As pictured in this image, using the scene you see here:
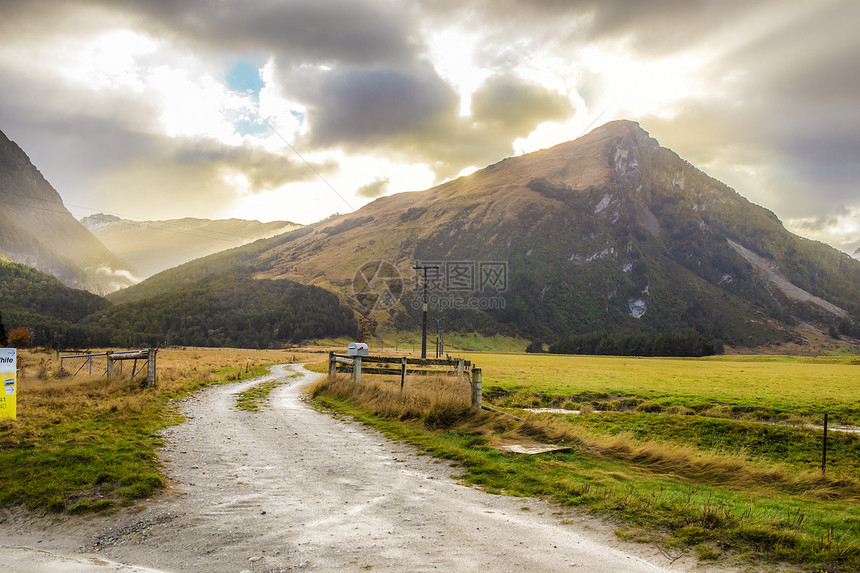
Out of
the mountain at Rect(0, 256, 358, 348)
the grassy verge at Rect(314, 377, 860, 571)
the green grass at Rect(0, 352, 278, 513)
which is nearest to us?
the grassy verge at Rect(314, 377, 860, 571)

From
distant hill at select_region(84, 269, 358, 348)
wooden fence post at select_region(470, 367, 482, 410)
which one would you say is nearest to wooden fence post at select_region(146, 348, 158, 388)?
wooden fence post at select_region(470, 367, 482, 410)

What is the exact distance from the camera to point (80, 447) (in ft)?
36.4

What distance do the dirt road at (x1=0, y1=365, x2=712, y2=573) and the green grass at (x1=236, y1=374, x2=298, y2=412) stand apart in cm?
953

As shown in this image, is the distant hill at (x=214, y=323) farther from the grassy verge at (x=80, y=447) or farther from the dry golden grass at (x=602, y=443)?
the dry golden grass at (x=602, y=443)

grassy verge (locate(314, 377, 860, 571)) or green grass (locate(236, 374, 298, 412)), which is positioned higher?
grassy verge (locate(314, 377, 860, 571))

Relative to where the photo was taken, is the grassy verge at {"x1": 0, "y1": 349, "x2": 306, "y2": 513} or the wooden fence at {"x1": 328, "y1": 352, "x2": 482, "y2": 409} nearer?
the grassy verge at {"x1": 0, "y1": 349, "x2": 306, "y2": 513}

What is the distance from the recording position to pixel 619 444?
13211 millimetres

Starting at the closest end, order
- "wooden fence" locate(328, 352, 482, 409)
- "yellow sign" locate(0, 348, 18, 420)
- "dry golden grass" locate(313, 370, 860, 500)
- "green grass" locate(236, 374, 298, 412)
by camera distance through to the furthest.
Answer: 1. "dry golden grass" locate(313, 370, 860, 500)
2. "yellow sign" locate(0, 348, 18, 420)
3. "wooden fence" locate(328, 352, 482, 409)
4. "green grass" locate(236, 374, 298, 412)

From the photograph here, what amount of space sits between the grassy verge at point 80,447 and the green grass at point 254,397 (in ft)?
9.65

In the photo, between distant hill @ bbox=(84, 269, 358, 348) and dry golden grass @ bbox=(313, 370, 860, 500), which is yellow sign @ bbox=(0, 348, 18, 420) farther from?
distant hill @ bbox=(84, 269, 358, 348)

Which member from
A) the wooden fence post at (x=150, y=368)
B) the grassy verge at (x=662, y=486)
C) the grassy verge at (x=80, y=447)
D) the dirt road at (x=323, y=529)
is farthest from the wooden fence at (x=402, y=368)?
the wooden fence post at (x=150, y=368)

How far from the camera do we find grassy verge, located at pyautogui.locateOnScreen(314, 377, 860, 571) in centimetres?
696

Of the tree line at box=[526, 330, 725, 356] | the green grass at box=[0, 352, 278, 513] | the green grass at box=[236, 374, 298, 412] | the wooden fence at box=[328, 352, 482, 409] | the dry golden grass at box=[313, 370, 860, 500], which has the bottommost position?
the tree line at box=[526, 330, 725, 356]

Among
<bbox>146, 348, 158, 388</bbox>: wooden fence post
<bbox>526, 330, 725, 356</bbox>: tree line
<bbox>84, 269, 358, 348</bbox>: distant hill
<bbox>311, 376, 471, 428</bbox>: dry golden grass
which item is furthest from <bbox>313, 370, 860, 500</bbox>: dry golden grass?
<bbox>84, 269, 358, 348</bbox>: distant hill
